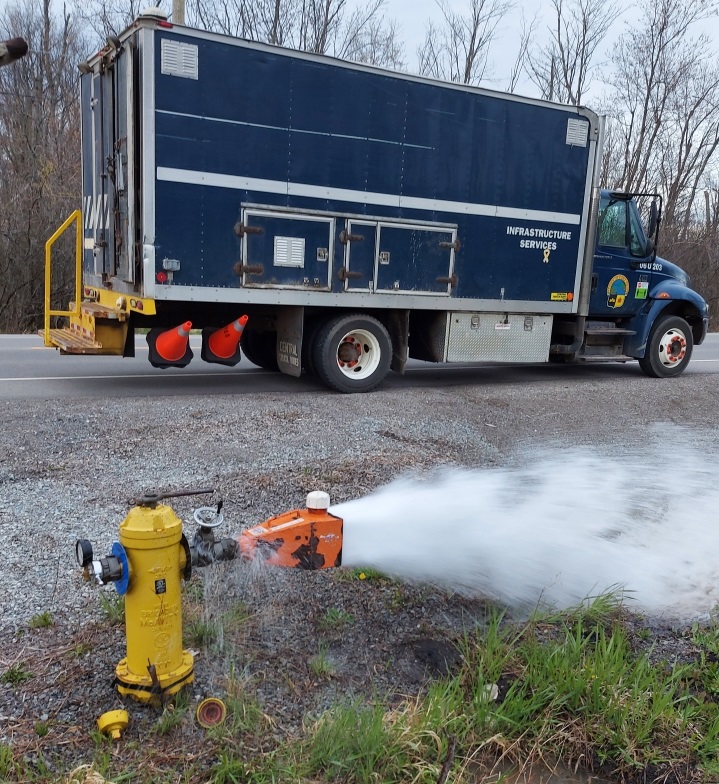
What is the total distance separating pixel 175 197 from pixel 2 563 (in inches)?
202

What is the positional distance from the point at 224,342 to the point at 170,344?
660 millimetres

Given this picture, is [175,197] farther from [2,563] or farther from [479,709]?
[479,709]

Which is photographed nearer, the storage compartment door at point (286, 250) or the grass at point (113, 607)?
the grass at point (113, 607)

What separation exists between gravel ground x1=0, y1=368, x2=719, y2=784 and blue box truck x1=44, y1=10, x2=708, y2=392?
99 centimetres

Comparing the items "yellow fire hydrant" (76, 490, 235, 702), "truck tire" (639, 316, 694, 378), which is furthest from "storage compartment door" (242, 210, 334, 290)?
"yellow fire hydrant" (76, 490, 235, 702)

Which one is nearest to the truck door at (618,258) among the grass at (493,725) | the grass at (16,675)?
the grass at (493,725)

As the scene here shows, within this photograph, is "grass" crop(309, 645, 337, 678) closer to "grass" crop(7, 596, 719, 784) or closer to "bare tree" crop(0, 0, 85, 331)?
"grass" crop(7, 596, 719, 784)

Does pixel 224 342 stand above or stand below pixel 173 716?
above

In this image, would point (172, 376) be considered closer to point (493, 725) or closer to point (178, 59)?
point (178, 59)

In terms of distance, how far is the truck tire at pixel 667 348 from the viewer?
38.4 ft

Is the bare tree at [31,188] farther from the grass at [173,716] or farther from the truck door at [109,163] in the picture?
the grass at [173,716]

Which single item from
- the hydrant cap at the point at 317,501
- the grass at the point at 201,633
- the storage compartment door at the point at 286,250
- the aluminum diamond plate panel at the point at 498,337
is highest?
the storage compartment door at the point at 286,250

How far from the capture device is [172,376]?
10453 millimetres

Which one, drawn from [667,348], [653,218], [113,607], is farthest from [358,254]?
[113,607]
